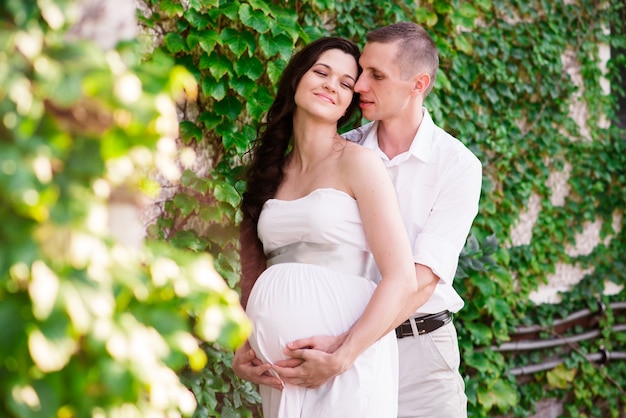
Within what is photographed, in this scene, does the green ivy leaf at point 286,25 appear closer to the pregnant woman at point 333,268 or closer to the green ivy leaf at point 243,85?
the green ivy leaf at point 243,85

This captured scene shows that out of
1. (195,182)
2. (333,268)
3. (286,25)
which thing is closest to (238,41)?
(286,25)

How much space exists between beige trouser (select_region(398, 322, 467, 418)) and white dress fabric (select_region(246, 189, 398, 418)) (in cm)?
42

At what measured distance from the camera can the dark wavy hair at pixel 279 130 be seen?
237 centimetres

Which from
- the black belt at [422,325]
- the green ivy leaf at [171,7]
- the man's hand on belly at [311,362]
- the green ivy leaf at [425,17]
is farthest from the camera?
the green ivy leaf at [425,17]

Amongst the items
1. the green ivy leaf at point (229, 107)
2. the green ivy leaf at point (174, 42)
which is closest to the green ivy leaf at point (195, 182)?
the green ivy leaf at point (229, 107)

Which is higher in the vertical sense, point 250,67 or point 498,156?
point 498,156

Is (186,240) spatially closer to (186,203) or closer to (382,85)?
(186,203)

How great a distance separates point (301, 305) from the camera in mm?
2025

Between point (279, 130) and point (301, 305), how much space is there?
742mm

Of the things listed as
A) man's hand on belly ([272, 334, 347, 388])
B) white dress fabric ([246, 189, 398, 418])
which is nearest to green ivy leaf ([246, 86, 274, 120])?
white dress fabric ([246, 189, 398, 418])

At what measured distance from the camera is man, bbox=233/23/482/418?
7.42 ft

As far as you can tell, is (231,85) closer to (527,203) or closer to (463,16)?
(463,16)

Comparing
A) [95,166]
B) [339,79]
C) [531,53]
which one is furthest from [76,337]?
[531,53]

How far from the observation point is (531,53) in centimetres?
443
